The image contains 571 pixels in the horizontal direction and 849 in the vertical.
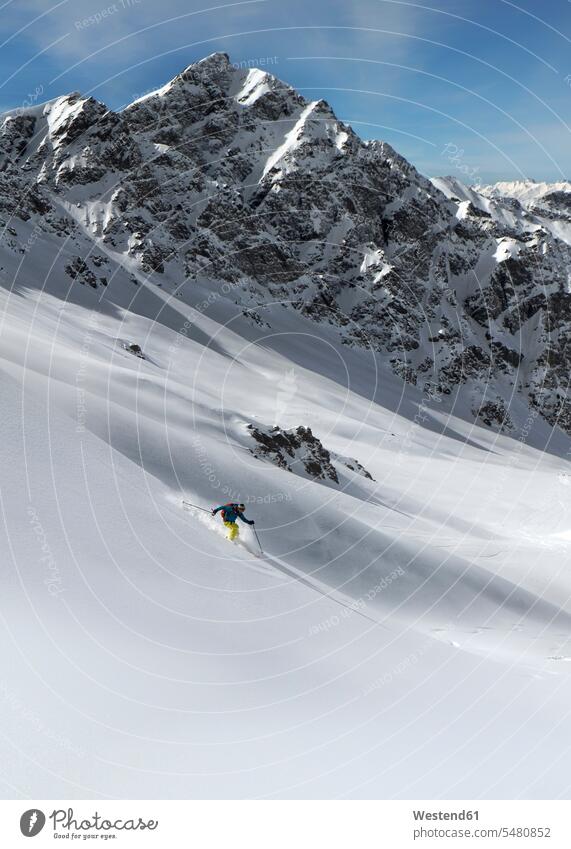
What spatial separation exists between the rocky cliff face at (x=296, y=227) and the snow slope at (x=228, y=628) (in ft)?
254

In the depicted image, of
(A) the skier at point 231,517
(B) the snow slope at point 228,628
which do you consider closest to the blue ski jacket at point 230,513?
(A) the skier at point 231,517

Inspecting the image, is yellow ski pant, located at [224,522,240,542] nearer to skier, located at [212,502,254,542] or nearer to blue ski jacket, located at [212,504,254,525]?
skier, located at [212,502,254,542]

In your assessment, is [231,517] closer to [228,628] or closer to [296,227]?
[228,628]

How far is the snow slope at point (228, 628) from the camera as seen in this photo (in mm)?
7004

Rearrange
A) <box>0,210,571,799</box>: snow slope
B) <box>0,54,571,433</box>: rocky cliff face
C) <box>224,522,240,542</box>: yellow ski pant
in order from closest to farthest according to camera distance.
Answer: <box>0,210,571,799</box>: snow slope → <box>224,522,240,542</box>: yellow ski pant → <box>0,54,571,433</box>: rocky cliff face

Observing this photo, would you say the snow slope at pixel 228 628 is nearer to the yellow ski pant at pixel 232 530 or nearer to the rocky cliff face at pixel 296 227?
the yellow ski pant at pixel 232 530

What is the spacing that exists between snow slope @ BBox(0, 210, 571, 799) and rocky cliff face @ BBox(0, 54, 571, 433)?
3045 inches

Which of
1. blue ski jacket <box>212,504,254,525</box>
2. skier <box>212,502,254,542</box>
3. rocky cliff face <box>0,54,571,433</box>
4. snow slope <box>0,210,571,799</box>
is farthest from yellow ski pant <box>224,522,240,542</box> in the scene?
rocky cliff face <box>0,54,571,433</box>

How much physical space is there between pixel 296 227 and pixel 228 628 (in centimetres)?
14666

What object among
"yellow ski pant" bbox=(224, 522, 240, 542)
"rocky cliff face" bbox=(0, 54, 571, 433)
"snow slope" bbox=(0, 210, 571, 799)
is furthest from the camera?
"rocky cliff face" bbox=(0, 54, 571, 433)

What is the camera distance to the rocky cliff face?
11788cm

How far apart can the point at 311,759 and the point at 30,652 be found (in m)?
3.65

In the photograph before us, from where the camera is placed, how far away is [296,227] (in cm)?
14838

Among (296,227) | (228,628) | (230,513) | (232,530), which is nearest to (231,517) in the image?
(230,513)
